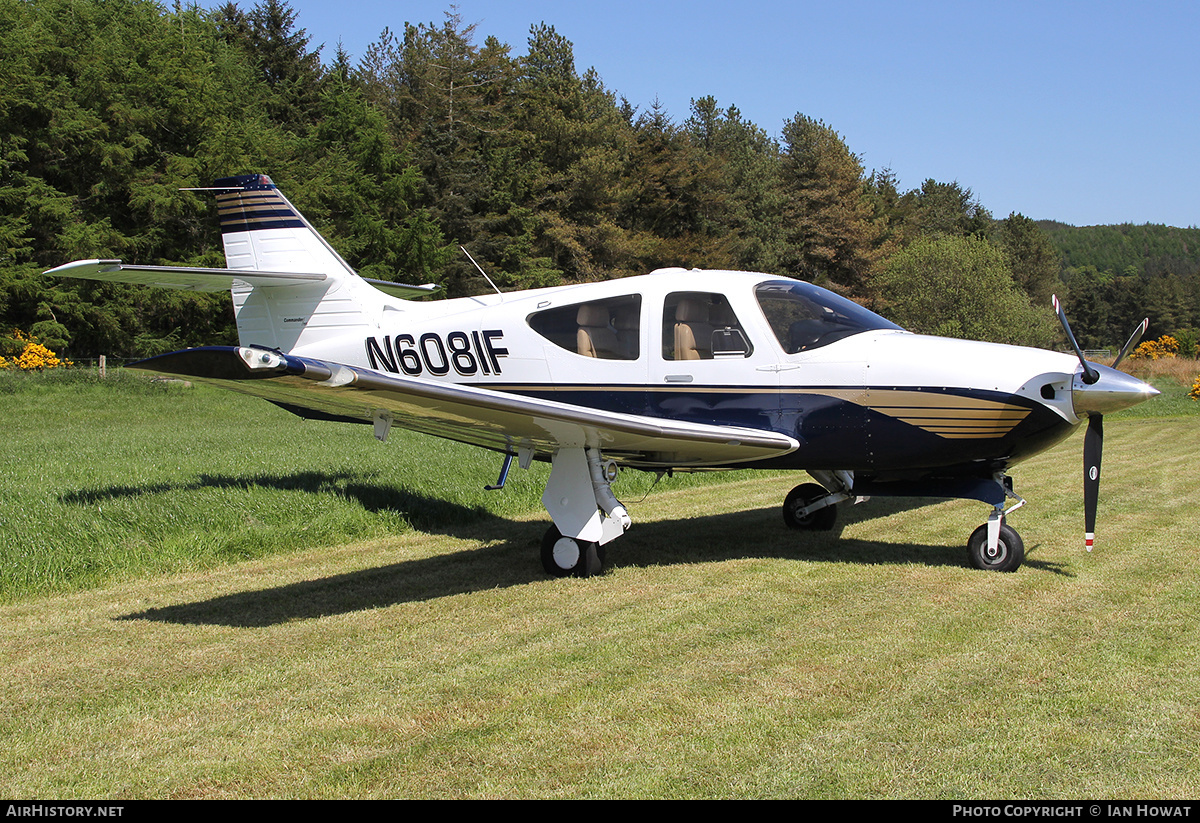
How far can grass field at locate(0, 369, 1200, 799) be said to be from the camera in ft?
11.8

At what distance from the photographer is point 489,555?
8.26m

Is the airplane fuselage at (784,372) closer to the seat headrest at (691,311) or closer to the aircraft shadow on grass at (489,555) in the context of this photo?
the seat headrest at (691,311)

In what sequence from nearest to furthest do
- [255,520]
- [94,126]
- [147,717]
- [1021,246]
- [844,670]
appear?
[147,717] → [844,670] → [255,520] → [94,126] → [1021,246]

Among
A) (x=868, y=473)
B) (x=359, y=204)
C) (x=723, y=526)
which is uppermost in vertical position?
(x=359, y=204)

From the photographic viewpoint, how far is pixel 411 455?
43.0 feet

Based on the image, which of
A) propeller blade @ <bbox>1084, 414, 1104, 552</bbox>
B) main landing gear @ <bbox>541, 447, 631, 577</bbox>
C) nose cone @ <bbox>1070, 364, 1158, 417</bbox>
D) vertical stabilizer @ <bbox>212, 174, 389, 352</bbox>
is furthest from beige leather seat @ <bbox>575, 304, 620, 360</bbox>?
propeller blade @ <bbox>1084, 414, 1104, 552</bbox>

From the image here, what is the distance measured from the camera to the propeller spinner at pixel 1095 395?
6.20m

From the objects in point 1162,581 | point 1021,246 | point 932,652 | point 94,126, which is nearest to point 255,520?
point 932,652

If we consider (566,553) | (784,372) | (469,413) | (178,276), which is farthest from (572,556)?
(178,276)

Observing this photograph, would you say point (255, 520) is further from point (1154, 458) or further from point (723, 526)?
point (1154, 458)

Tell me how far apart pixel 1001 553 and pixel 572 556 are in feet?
10.7

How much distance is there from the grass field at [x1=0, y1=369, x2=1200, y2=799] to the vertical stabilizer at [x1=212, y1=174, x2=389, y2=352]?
1745mm

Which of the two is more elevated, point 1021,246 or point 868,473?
point 1021,246
